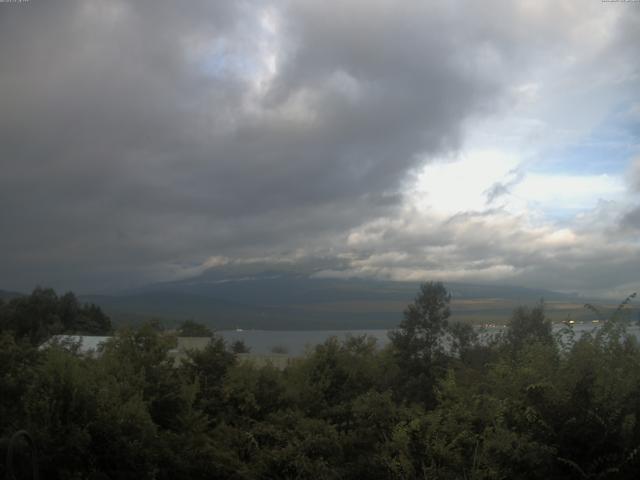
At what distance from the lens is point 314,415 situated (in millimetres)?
13469

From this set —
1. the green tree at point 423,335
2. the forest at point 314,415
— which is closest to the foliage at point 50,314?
the green tree at point 423,335

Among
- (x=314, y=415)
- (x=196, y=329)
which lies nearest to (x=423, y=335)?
(x=196, y=329)

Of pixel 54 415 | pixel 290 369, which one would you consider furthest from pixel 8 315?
pixel 54 415

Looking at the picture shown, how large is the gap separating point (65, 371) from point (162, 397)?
2.76m

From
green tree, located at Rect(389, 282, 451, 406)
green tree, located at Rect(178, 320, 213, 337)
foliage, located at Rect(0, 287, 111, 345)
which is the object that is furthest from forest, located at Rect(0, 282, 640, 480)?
foliage, located at Rect(0, 287, 111, 345)

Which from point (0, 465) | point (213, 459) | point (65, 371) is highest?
point (65, 371)

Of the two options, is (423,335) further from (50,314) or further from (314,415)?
(50,314)

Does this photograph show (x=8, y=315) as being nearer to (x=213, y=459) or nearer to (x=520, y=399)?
(x=213, y=459)

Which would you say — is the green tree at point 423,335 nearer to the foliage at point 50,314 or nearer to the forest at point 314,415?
the forest at point 314,415

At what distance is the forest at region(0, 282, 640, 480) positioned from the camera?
26.7 feet

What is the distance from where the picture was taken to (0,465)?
26.8 feet

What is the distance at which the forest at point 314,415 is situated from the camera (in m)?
8.15

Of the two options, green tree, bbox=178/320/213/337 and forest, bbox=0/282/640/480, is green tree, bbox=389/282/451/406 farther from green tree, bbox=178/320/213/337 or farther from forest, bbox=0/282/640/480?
forest, bbox=0/282/640/480

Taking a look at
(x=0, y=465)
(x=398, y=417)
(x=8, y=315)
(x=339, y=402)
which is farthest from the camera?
(x=8, y=315)
